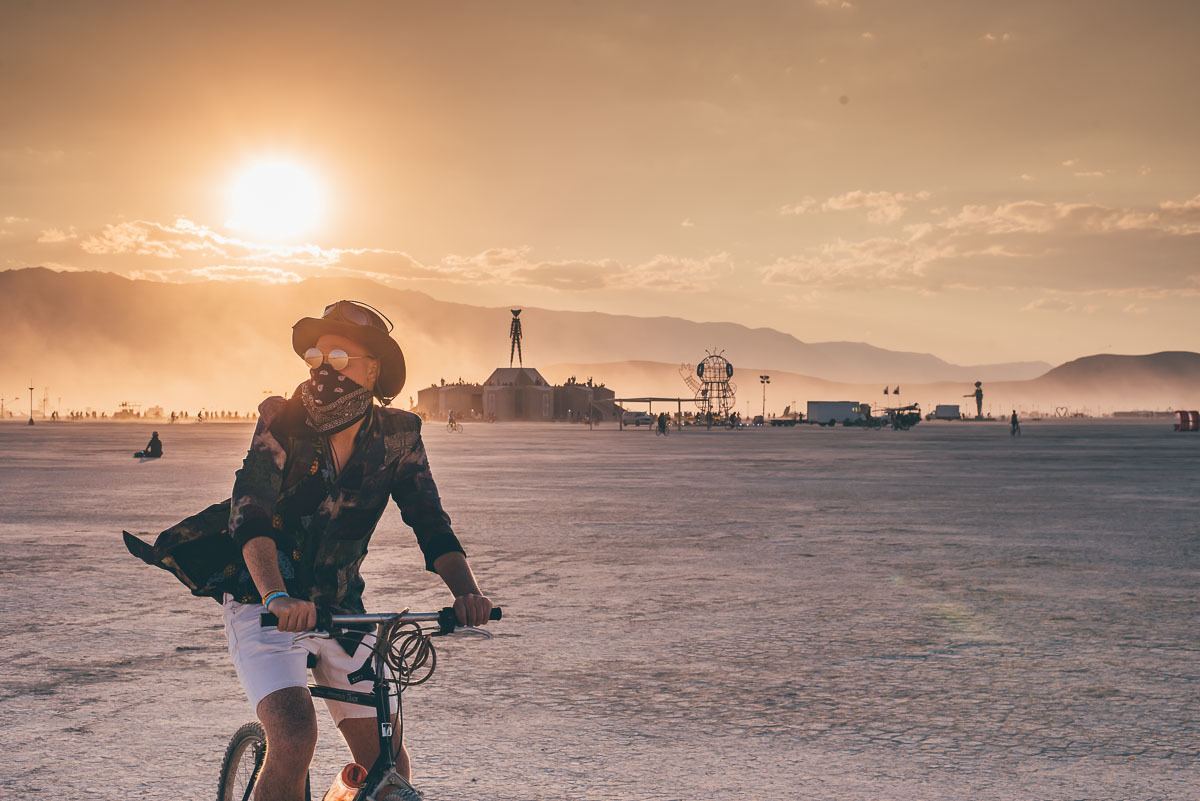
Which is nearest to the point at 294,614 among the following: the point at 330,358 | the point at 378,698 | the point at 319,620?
the point at 319,620

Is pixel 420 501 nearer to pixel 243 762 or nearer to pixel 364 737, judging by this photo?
pixel 364 737

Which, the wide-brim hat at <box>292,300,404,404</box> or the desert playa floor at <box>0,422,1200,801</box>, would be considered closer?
the wide-brim hat at <box>292,300,404,404</box>

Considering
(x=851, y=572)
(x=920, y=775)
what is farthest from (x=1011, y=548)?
(x=920, y=775)

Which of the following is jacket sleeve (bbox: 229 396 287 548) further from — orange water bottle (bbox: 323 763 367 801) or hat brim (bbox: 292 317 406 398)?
orange water bottle (bbox: 323 763 367 801)

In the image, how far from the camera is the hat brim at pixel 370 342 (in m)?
4.05

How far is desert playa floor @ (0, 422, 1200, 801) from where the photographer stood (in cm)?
596

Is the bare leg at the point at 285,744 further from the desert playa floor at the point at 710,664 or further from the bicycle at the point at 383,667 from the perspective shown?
the desert playa floor at the point at 710,664

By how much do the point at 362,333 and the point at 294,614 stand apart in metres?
1.00

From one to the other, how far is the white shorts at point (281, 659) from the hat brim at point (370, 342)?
2.84 ft

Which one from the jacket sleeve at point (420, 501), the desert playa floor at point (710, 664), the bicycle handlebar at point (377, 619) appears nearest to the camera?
the bicycle handlebar at point (377, 619)

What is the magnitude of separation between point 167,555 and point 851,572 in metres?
10.1

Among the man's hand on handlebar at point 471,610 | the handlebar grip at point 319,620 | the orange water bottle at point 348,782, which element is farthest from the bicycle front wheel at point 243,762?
the man's hand on handlebar at point 471,610

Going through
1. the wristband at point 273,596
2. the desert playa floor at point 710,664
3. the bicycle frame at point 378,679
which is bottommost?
the desert playa floor at point 710,664

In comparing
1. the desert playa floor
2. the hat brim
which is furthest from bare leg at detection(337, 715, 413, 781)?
the desert playa floor
